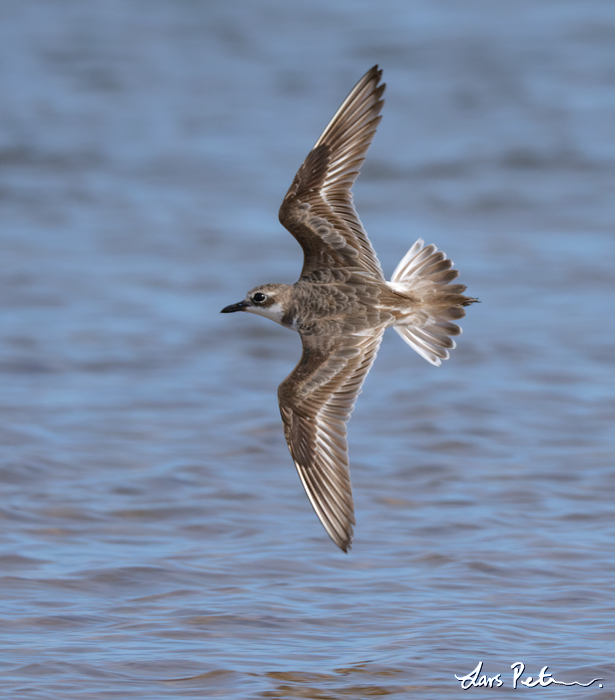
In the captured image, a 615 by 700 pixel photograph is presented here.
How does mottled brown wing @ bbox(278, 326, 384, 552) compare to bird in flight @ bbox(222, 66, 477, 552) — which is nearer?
mottled brown wing @ bbox(278, 326, 384, 552)

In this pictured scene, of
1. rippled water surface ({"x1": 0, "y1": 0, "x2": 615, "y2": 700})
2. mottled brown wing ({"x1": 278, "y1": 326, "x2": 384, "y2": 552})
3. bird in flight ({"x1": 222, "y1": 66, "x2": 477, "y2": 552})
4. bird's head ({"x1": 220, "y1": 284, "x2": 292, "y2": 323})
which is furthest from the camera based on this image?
bird's head ({"x1": 220, "y1": 284, "x2": 292, "y2": 323})

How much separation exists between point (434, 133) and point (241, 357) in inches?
210

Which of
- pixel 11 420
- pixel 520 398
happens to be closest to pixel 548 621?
pixel 520 398

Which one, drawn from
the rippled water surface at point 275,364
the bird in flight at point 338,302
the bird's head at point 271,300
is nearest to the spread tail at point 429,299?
the bird in flight at point 338,302

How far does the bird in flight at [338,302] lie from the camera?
4.97 meters

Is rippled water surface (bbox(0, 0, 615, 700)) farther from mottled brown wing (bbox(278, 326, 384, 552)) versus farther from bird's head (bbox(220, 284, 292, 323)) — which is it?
bird's head (bbox(220, 284, 292, 323))

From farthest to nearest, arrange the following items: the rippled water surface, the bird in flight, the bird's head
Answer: the bird's head → the bird in flight → the rippled water surface

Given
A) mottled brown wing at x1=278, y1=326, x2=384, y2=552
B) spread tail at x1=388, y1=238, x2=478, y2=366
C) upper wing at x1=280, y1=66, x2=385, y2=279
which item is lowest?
mottled brown wing at x1=278, y1=326, x2=384, y2=552

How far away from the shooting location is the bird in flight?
196 inches

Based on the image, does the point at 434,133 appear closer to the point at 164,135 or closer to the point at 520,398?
the point at 164,135

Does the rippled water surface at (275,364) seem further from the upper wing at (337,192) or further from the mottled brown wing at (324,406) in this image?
the upper wing at (337,192)

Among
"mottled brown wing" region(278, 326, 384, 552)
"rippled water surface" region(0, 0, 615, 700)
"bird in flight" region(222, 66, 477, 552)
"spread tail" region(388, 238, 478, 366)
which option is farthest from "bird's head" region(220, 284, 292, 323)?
"rippled water surface" region(0, 0, 615, 700)

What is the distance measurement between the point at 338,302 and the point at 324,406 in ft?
1.51

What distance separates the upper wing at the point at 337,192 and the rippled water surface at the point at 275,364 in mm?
1415
